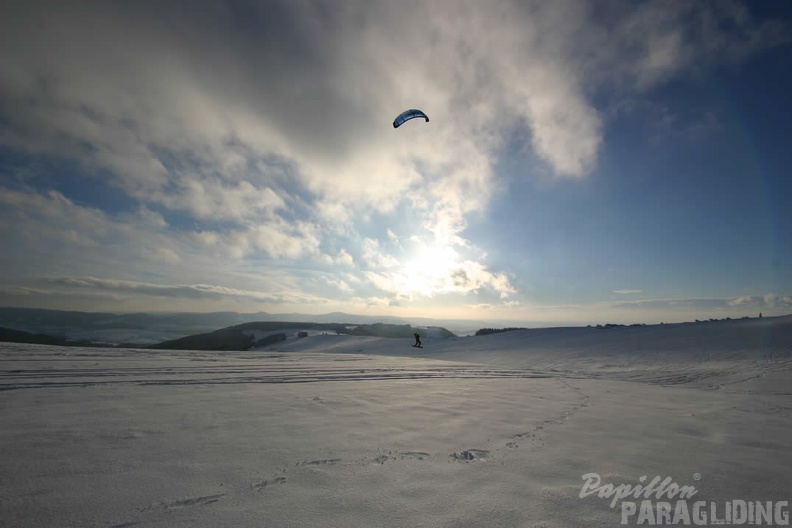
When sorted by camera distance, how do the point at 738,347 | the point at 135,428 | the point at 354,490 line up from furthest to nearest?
the point at 738,347
the point at 135,428
the point at 354,490

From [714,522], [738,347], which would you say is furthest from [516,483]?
[738,347]

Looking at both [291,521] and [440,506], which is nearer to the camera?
[291,521]

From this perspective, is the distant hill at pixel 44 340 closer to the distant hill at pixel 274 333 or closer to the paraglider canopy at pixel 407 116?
the distant hill at pixel 274 333

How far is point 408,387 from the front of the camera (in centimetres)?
795

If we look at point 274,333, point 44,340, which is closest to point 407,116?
point 274,333

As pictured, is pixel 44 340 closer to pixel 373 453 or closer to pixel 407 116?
pixel 407 116

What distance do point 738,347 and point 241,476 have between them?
2150 cm

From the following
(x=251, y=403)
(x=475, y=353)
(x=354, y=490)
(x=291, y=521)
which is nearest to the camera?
(x=291, y=521)

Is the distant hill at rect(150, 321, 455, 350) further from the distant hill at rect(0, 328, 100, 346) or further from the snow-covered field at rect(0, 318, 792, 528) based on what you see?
the snow-covered field at rect(0, 318, 792, 528)

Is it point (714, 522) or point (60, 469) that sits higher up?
point (60, 469)

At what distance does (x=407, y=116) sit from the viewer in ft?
68.1

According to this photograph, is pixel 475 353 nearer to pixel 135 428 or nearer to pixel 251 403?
pixel 251 403

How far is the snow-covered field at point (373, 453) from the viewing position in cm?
253

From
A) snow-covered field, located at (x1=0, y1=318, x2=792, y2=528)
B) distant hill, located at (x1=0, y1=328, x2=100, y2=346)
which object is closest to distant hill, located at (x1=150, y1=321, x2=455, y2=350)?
distant hill, located at (x1=0, y1=328, x2=100, y2=346)
